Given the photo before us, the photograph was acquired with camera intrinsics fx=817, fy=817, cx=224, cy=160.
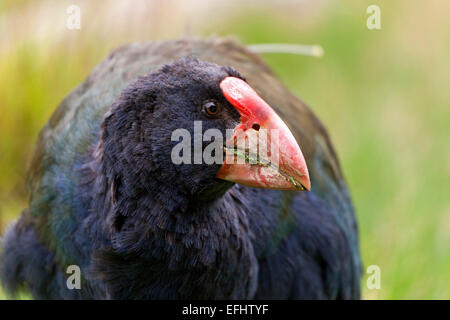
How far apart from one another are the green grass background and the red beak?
5.60 feet

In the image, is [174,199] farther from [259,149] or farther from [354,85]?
[354,85]

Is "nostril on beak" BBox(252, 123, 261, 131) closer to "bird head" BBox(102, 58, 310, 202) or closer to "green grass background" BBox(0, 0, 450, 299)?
"bird head" BBox(102, 58, 310, 202)

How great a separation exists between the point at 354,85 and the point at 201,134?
4308mm

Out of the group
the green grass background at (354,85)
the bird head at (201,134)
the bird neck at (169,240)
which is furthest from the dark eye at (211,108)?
the green grass background at (354,85)

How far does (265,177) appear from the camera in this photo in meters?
2.68

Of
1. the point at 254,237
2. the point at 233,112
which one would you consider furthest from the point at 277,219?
Result: the point at 233,112

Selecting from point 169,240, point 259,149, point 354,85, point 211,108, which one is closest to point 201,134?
point 211,108

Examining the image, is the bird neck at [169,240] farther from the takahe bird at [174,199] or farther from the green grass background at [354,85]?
the green grass background at [354,85]

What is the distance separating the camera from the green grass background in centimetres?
485

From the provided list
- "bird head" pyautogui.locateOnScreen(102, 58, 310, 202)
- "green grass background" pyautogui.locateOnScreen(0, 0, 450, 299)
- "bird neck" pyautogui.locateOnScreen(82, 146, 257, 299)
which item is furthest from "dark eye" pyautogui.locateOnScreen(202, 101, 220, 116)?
"green grass background" pyautogui.locateOnScreen(0, 0, 450, 299)

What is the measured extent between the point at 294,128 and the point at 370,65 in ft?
11.6

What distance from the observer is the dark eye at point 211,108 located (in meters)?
2.68
